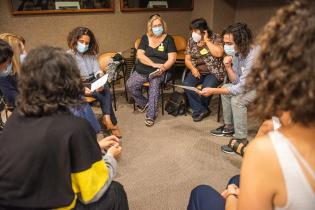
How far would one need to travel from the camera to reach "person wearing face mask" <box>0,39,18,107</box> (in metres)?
2.14

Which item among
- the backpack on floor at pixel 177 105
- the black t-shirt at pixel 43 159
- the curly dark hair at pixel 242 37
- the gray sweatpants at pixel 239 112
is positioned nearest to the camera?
the black t-shirt at pixel 43 159

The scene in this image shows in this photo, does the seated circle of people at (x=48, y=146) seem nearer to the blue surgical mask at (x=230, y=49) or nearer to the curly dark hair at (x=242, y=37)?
the curly dark hair at (x=242, y=37)

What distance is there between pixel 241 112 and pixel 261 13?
2226 mm

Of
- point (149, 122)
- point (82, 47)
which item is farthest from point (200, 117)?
point (82, 47)

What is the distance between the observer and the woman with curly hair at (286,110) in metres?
0.67

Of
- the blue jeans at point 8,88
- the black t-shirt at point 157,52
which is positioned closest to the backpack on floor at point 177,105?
the black t-shirt at point 157,52

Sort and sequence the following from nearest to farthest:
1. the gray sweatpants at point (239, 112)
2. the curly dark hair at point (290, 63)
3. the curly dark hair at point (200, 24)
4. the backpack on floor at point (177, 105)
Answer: the curly dark hair at point (290, 63), the gray sweatpants at point (239, 112), the curly dark hair at point (200, 24), the backpack on floor at point (177, 105)

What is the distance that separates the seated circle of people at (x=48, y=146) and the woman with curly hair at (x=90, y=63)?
175 cm

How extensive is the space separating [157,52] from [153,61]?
0.39 ft

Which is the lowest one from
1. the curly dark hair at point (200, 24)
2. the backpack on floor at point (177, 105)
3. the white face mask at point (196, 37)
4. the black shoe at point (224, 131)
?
the black shoe at point (224, 131)

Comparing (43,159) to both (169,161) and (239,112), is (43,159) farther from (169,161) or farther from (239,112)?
(239,112)

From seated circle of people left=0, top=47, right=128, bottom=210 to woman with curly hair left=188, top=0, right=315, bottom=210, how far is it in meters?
0.59

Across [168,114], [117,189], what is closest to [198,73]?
[168,114]

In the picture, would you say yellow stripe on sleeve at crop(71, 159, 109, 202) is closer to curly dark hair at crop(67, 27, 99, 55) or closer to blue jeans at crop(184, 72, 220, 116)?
curly dark hair at crop(67, 27, 99, 55)
